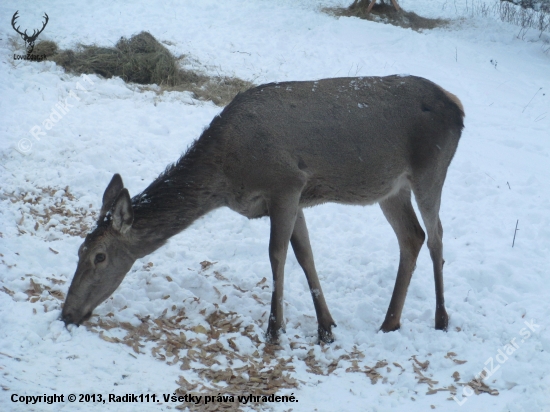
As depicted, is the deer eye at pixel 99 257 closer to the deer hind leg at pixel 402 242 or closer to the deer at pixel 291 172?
the deer at pixel 291 172

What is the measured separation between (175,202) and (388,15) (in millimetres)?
16399

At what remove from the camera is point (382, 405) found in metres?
4.97

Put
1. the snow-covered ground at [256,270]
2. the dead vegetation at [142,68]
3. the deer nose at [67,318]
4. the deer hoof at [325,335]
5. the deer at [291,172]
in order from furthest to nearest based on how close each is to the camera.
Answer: the dead vegetation at [142,68] < the deer hoof at [325,335] < the deer at [291,172] < the deer nose at [67,318] < the snow-covered ground at [256,270]

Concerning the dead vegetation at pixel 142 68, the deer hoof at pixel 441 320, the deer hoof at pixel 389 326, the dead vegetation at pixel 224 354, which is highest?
the dead vegetation at pixel 142 68

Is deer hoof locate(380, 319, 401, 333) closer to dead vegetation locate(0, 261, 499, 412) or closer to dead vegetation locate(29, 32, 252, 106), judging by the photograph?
dead vegetation locate(0, 261, 499, 412)

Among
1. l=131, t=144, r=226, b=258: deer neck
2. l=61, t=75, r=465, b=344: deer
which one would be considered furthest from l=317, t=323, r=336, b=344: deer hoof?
l=131, t=144, r=226, b=258: deer neck

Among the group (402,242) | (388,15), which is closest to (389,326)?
(402,242)

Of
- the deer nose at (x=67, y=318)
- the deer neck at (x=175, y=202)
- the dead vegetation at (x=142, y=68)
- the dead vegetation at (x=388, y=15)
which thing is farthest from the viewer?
the dead vegetation at (x=388, y=15)

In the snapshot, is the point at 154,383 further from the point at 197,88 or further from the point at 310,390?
the point at 197,88

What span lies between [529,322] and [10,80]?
10.0m

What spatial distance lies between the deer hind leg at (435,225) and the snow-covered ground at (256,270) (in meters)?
0.16

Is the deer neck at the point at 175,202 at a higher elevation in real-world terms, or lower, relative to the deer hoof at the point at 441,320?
higher

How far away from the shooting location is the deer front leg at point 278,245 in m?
5.77

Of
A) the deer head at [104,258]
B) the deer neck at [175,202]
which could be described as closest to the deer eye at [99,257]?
the deer head at [104,258]
